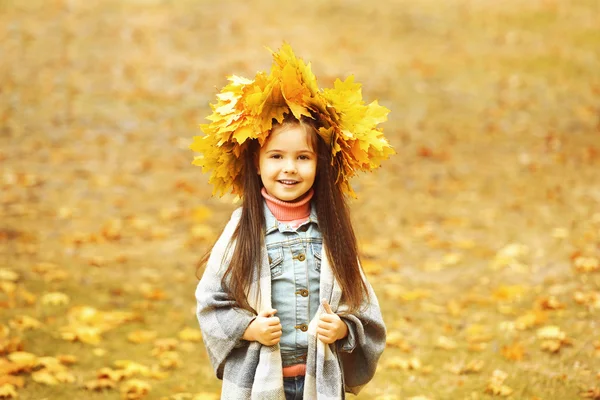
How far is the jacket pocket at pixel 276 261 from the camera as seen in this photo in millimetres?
2779

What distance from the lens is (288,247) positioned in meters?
2.81

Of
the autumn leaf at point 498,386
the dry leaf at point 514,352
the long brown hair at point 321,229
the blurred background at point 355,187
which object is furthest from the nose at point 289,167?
the dry leaf at point 514,352

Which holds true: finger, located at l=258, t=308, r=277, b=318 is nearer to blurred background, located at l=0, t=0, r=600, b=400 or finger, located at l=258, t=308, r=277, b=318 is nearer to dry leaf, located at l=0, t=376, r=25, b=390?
blurred background, located at l=0, t=0, r=600, b=400

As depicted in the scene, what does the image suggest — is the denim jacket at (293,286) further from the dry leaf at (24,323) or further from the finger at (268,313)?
the dry leaf at (24,323)

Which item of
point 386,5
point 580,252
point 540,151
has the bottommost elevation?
point 580,252

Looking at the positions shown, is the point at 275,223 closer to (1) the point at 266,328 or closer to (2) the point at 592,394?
(1) the point at 266,328

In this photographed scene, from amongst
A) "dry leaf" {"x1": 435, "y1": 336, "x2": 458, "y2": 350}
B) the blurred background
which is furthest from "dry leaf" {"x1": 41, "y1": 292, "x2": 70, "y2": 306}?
"dry leaf" {"x1": 435, "y1": 336, "x2": 458, "y2": 350}

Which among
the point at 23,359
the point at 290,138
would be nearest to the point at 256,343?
the point at 290,138

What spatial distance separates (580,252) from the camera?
21.2ft

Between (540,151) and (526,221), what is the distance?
90.6 inches

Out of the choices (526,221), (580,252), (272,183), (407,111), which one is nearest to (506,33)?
(407,111)

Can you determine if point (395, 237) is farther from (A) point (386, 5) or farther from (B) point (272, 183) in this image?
(A) point (386, 5)

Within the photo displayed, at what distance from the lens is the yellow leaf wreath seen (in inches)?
107

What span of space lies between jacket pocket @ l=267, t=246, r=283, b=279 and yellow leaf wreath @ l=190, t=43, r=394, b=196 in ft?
1.31
